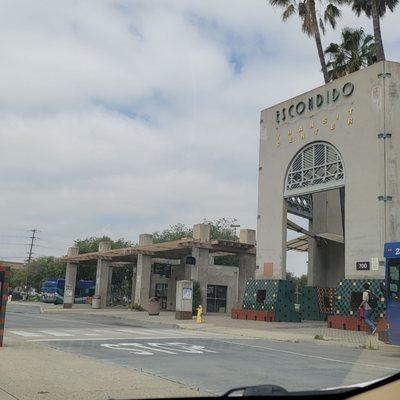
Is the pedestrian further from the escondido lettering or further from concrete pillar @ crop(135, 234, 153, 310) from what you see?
concrete pillar @ crop(135, 234, 153, 310)

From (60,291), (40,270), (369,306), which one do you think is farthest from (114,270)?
(369,306)

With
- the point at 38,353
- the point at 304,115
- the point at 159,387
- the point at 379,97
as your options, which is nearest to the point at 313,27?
the point at 304,115

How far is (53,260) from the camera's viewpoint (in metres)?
86.8

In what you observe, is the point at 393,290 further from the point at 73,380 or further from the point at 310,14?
the point at 310,14

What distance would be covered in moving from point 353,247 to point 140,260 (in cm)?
1978

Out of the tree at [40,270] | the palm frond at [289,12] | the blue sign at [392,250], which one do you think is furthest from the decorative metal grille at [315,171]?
the tree at [40,270]

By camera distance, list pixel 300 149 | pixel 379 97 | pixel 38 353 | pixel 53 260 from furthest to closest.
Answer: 1. pixel 53 260
2. pixel 300 149
3. pixel 379 97
4. pixel 38 353

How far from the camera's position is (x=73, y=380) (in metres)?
7.98

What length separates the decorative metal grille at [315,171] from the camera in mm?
25500

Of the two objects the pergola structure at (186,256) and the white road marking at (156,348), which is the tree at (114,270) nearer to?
the pergola structure at (186,256)

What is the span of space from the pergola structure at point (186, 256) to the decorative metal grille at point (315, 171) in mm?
7848

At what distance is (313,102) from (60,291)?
4099 cm

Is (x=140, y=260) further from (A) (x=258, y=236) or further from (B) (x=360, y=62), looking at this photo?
(B) (x=360, y=62)

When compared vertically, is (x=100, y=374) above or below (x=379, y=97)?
below
